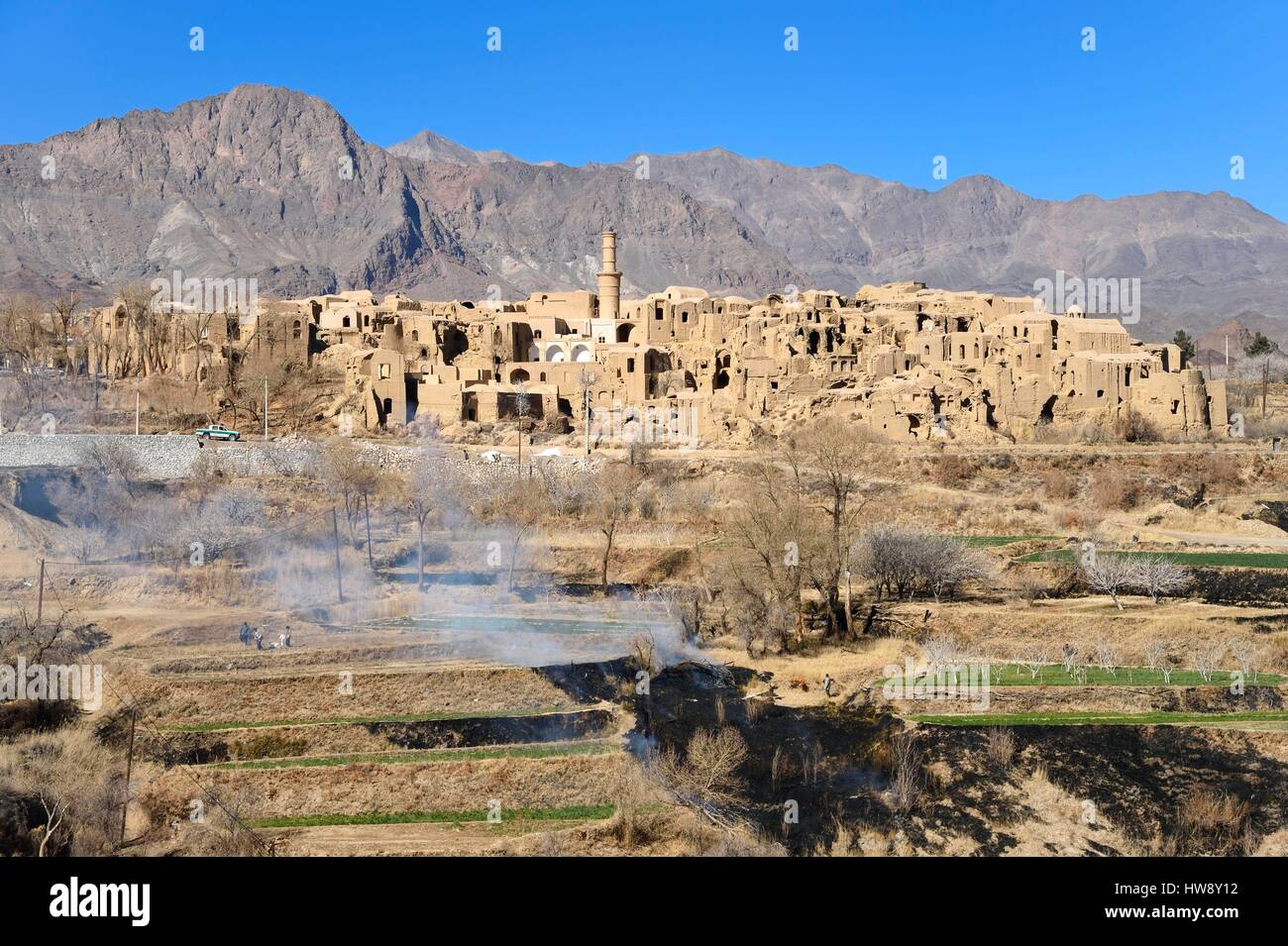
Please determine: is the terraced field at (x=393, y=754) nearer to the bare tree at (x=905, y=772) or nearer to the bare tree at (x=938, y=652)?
the bare tree at (x=905, y=772)

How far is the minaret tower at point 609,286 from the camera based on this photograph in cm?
6019

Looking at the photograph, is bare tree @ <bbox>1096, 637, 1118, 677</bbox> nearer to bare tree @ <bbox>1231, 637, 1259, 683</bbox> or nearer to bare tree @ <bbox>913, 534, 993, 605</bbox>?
bare tree @ <bbox>1231, 637, 1259, 683</bbox>

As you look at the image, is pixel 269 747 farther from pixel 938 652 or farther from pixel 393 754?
pixel 938 652

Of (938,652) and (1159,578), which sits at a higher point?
(1159,578)

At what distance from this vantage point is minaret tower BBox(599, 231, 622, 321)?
6019 centimetres

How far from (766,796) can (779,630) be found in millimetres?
7743

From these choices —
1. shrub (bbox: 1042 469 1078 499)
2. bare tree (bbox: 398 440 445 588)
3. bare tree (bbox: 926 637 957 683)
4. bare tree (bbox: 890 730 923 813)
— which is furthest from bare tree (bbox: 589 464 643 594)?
shrub (bbox: 1042 469 1078 499)

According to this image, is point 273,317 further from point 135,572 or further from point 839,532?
point 839,532

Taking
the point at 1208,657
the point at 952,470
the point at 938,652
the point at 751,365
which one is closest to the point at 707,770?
the point at 938,652

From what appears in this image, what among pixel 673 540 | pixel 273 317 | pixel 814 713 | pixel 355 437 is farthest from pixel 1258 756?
pixel 273 317

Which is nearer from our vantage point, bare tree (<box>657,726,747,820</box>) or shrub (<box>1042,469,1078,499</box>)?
bare tree (<box>657,726,747,820</box>)

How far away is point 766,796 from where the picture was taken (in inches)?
616

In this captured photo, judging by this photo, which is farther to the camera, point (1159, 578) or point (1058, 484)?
point (1058, 484)

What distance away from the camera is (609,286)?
63.1m
